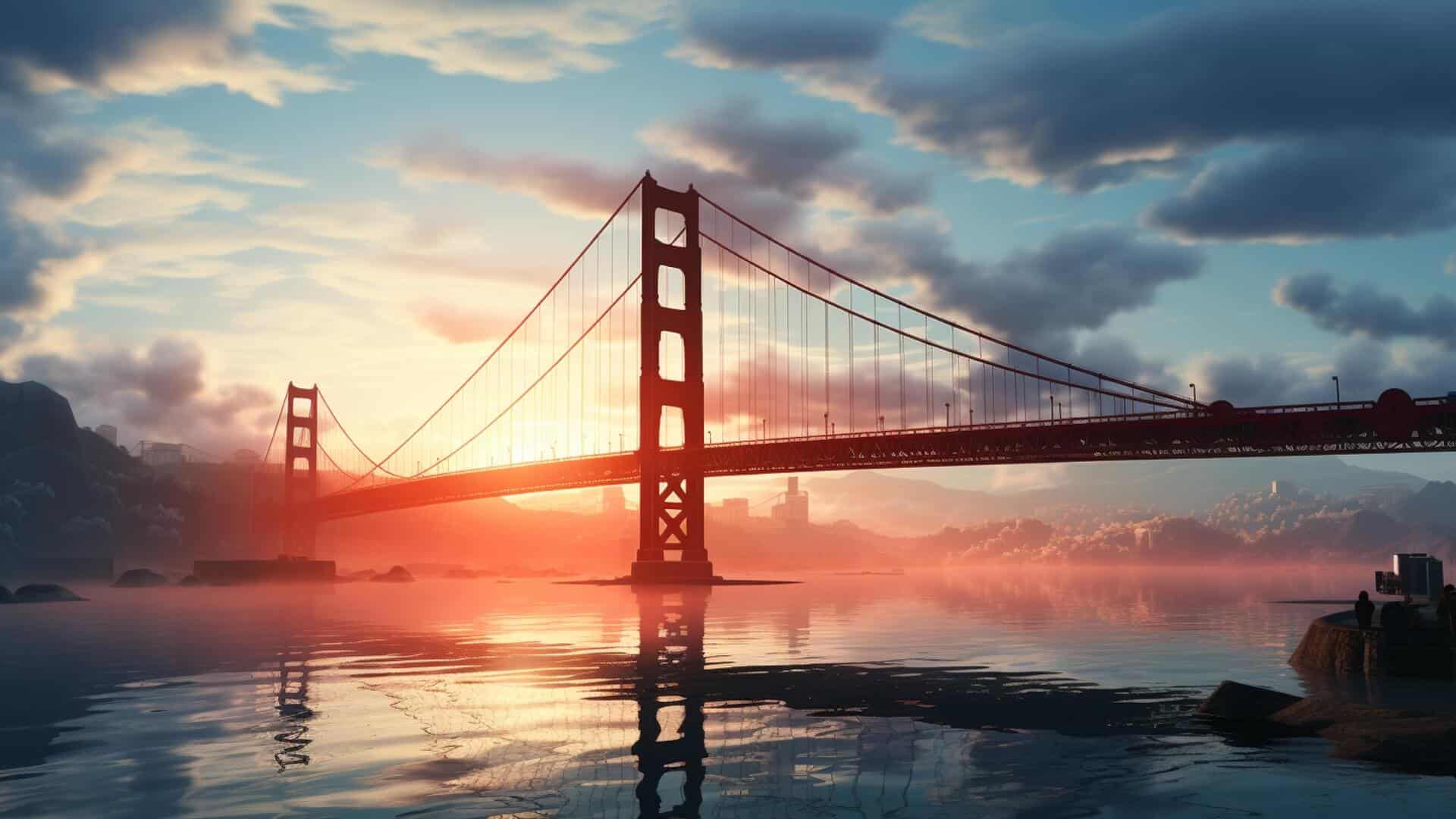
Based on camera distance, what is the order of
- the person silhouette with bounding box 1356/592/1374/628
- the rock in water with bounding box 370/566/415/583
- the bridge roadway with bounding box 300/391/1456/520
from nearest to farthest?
the person silhouette with bounding box 1356/592/1374/628, the bridge roadway with bounding box 300/391/1456/520, the rock in water with bounding box 370/566/415/583

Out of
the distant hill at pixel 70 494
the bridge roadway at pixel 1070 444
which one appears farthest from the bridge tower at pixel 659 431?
the distant hill at pixel 70 494

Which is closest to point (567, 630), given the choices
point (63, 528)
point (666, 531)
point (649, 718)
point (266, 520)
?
point (649, 718)

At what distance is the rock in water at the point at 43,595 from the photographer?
80875 millimetres

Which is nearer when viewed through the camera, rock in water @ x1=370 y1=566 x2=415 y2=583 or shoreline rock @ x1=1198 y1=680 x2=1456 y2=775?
shoreline rock @ x1=1198 y1=680 x2=1456 y2=775

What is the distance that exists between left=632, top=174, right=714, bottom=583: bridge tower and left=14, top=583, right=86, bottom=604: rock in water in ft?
132

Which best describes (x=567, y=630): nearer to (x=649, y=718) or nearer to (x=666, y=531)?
(x=649, y=718)

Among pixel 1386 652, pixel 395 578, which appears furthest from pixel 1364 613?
pixel 395 578

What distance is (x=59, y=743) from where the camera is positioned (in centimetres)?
1380

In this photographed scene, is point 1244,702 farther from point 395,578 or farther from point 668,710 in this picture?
point 395,578

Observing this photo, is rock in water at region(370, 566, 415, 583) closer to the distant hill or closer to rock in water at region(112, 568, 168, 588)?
rock in water at region(112, 568, 168, 588)

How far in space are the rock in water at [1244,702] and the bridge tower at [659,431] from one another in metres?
70.5

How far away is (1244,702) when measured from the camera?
50.0 feet

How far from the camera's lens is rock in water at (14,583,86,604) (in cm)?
8088

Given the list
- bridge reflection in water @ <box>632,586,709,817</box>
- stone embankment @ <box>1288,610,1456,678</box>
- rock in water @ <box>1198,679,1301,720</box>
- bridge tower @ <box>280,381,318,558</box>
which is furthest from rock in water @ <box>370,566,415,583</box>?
rock in water @ <box>1198,679,1301,720</box>
